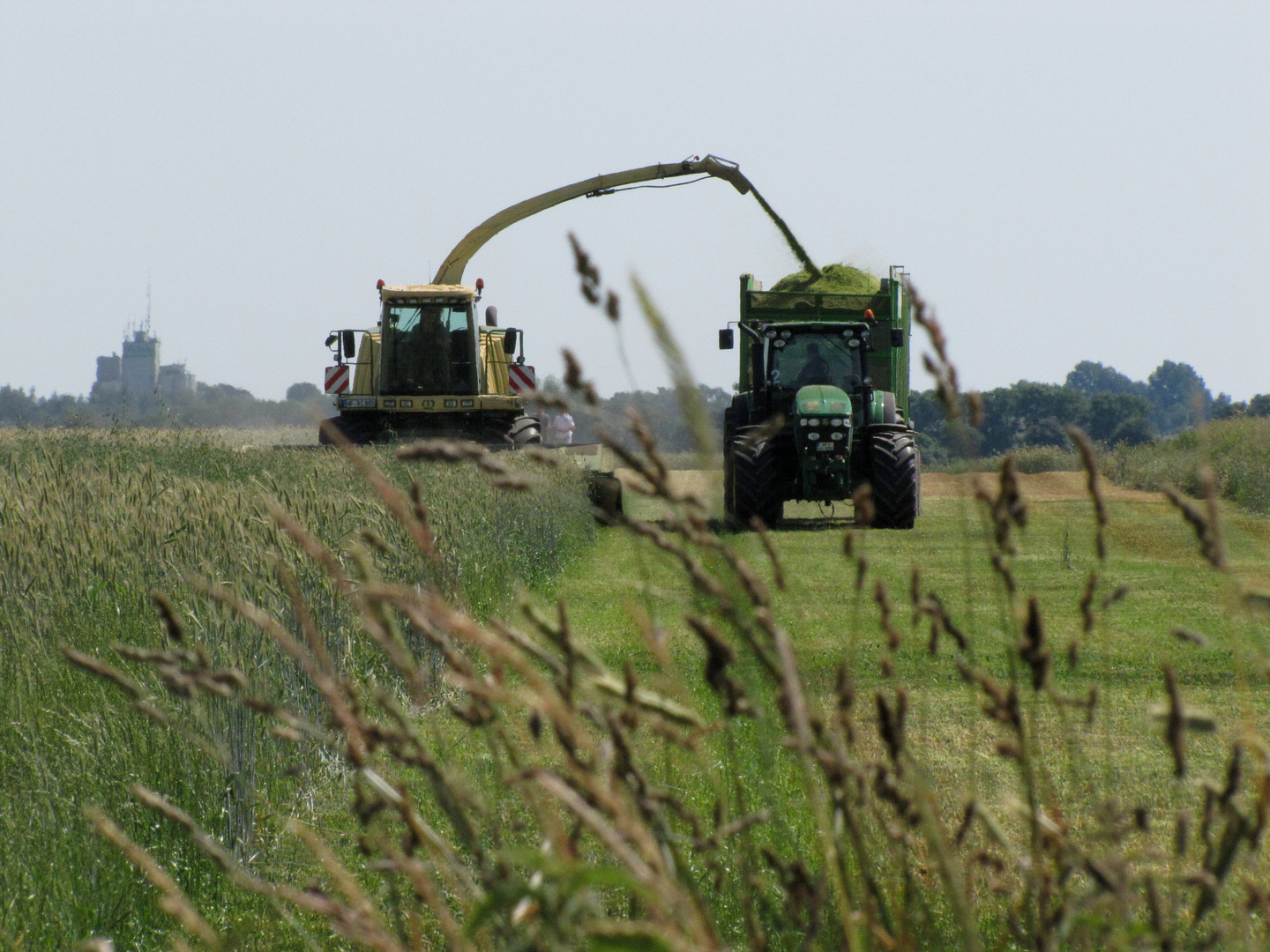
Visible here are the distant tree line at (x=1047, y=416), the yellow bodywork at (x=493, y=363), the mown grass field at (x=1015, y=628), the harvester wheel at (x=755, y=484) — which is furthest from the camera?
the distant tree line at (x=1047, y=416)

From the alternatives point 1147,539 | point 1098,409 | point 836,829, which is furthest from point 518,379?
point 1098,409

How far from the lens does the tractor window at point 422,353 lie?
20.1 metres

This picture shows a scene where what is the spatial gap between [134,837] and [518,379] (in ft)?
57.0

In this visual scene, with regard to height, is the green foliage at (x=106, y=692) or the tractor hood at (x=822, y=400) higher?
the tractor hood at (x=822, y=400)

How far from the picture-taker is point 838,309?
18.4 metres

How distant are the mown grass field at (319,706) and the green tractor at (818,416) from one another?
4705 mm

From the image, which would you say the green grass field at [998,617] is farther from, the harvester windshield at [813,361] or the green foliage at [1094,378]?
the green foliage at [1094,378]

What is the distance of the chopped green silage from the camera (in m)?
18.7

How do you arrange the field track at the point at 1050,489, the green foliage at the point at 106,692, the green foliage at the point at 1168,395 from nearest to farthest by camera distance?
the green foliage at the point at 106,692, the field track at the point at 1050,489, the green foliage at the point at 1168,395

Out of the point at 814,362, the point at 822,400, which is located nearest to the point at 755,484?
the point at 822,400

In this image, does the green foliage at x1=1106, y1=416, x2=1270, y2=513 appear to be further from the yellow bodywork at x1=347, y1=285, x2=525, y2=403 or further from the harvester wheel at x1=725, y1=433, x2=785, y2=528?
the yellow bodywork at x1=347, y1=285, x2=525, y2=403

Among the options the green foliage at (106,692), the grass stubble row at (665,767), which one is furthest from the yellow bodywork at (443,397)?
the green foliage at (106,692)

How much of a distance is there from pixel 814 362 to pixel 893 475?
182cm

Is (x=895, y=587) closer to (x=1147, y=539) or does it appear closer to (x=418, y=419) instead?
(x=1147, y=539)
